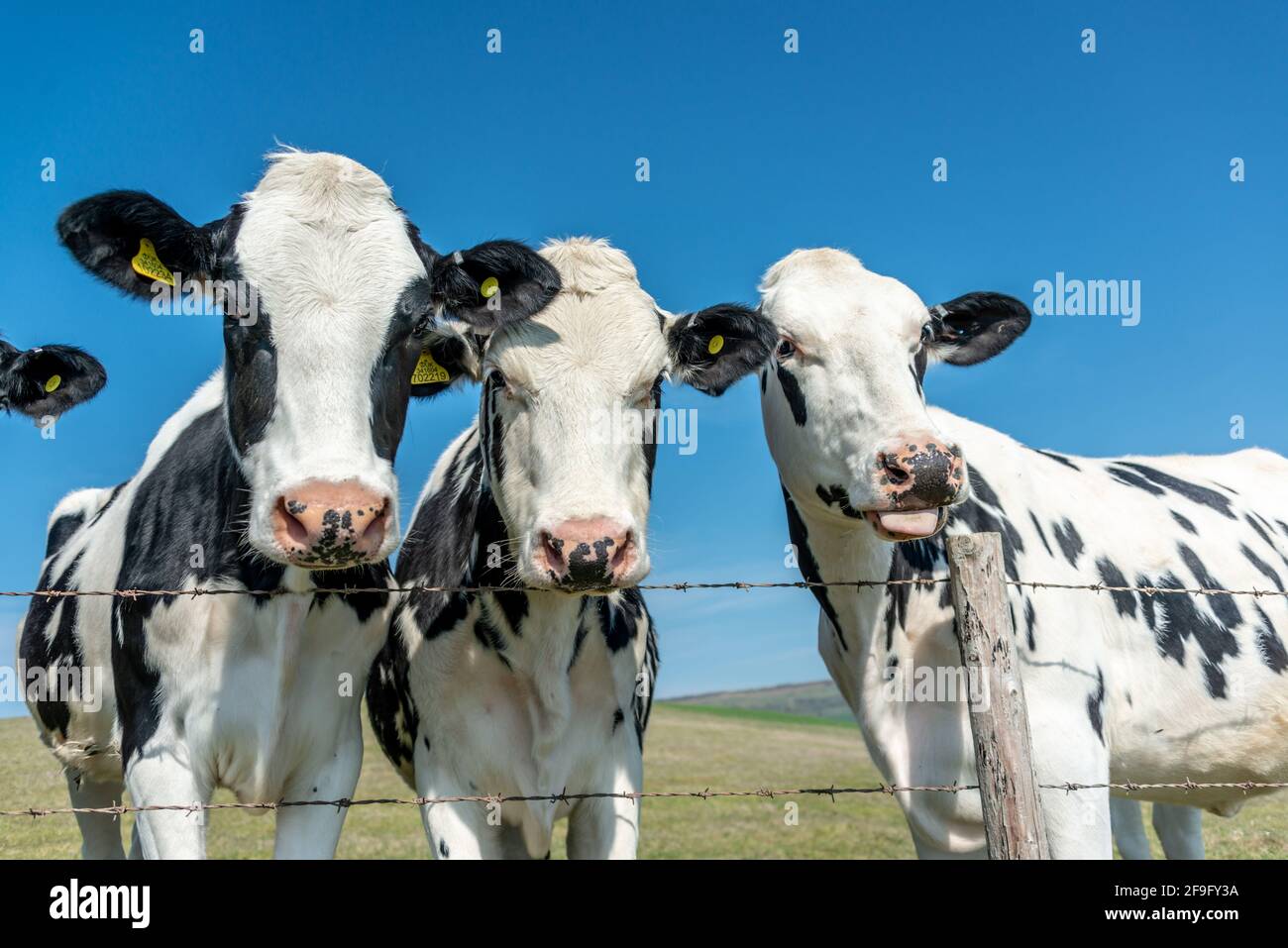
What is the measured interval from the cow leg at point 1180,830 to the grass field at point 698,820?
91.6 inches

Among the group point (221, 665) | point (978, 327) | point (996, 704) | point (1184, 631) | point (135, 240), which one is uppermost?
point (978, 327)

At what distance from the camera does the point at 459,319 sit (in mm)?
4914

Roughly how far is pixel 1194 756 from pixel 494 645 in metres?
3.84

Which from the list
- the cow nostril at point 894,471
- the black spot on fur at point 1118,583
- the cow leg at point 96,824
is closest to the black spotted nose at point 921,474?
the cow nostril at point 894,471

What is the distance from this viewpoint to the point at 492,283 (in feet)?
16.0

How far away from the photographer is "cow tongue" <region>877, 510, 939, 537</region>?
4.73 m

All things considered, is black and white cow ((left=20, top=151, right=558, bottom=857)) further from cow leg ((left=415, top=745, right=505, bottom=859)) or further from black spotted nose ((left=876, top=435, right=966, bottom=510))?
black spotted nose ((left=876, top=435, right=966, bottom=510))

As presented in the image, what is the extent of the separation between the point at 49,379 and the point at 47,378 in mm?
12

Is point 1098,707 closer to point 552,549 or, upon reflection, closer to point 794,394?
point 794,394

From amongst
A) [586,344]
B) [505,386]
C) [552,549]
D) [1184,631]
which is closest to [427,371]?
[505,386]

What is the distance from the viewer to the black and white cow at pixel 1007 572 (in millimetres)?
5090

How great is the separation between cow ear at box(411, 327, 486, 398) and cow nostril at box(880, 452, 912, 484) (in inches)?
71.7
